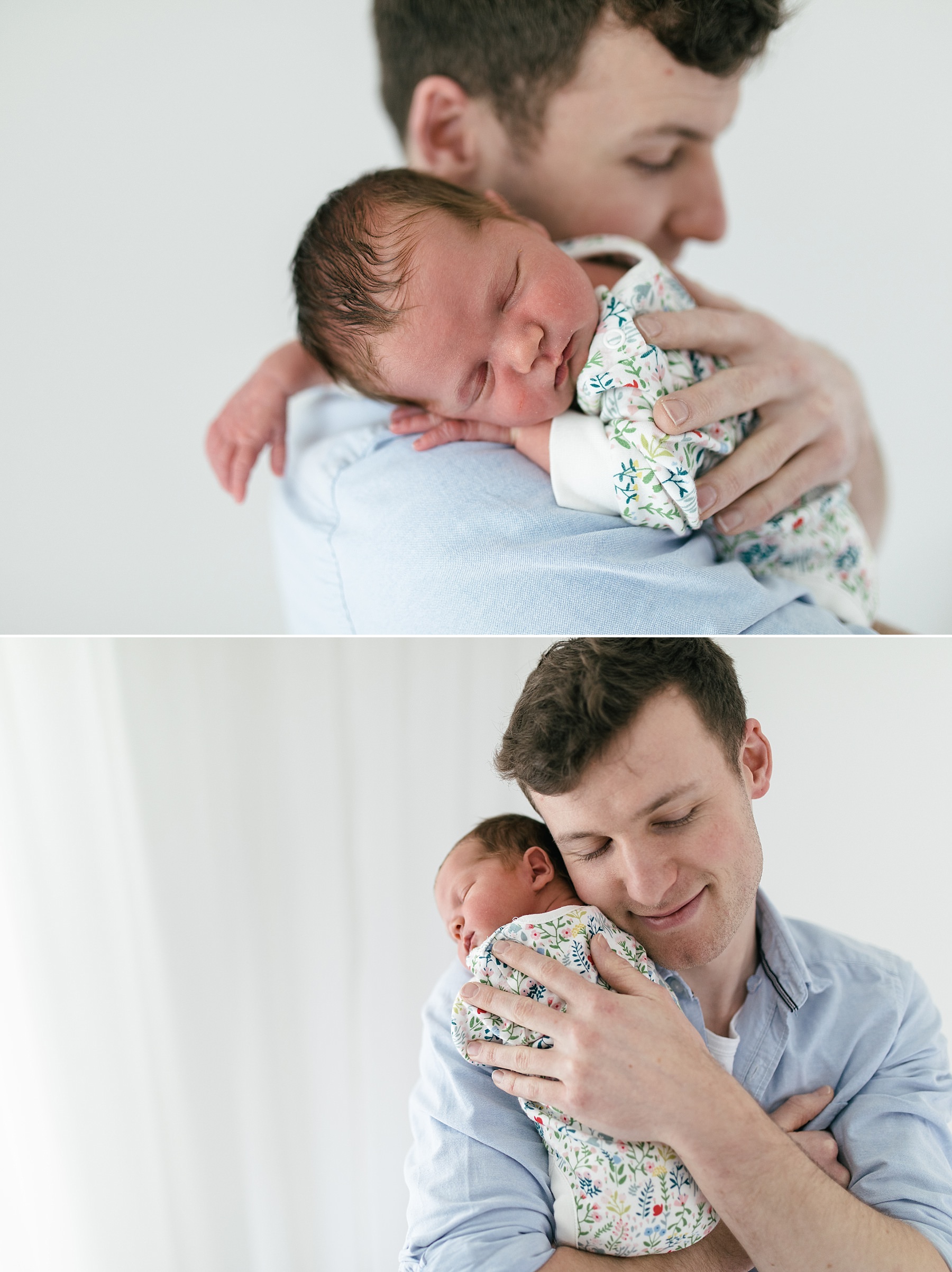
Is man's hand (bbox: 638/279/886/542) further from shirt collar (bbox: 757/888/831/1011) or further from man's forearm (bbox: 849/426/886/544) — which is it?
shirt collar (bbox: 757/888/831/1011)

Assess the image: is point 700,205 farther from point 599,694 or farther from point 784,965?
point 784,965

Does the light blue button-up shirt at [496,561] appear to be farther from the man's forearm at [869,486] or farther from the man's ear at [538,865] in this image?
the man's forearm at [869,486]

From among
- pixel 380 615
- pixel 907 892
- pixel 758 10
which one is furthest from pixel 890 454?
pixel 380 615

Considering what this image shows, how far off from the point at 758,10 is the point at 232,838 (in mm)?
938

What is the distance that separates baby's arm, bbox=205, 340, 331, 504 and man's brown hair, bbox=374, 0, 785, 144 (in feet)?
1.11

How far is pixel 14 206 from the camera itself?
4.19 feet

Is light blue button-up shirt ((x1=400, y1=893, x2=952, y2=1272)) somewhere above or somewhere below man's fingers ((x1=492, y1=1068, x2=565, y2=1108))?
below

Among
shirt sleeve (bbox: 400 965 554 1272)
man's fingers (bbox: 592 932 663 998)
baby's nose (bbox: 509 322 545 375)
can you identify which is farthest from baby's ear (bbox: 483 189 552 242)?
shirt sleeve (bbox: 400 965 554 1272)

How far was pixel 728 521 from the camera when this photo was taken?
809 millimetres

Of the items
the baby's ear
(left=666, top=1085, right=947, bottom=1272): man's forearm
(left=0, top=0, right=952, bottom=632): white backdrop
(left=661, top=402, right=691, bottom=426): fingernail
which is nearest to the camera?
(left=666, top=1085, right=947, bottom=1272): man's forearm

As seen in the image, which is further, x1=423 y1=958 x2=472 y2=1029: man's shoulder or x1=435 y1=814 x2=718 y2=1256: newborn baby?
x1=423 y1=958 x2=472 y2=1029: man's shoulder

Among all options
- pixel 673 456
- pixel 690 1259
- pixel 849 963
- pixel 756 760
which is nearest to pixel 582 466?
pixel 673 456

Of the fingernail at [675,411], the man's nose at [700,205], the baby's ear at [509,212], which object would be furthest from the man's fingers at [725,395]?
the man's nose at [700,205]

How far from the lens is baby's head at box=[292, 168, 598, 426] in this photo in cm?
78
